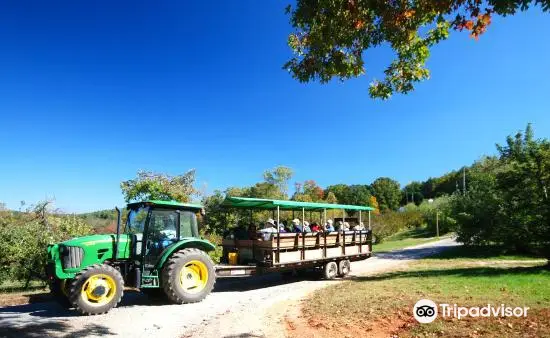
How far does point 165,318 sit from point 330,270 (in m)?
7.76

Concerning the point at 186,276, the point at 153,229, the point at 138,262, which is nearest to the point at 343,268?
the point at 186,276

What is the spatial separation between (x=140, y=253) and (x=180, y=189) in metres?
14.3

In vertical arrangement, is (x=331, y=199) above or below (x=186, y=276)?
above

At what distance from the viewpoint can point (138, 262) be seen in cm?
1027

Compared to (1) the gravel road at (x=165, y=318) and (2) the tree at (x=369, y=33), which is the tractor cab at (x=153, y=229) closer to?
(1) the gravel road at (x=165, y=318)

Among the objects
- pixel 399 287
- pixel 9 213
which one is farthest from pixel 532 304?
pixel 9 213

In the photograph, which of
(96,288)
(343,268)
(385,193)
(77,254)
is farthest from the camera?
(385,193)

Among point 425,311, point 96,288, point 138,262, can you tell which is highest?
point 138,262

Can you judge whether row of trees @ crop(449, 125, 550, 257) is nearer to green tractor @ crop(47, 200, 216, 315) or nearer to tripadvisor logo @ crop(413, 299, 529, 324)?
tripadvisor logo @ crop(413, 299, 529, 324)

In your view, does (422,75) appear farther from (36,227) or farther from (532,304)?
(36,227)

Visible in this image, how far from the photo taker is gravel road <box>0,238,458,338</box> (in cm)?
763

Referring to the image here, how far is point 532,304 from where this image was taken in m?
8.86

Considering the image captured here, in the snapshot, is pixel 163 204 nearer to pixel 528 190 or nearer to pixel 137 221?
pixel 137 221

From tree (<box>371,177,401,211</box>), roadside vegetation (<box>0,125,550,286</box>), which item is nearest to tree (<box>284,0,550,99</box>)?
roadside vegetation (<box>0,125,550,286</box>)
